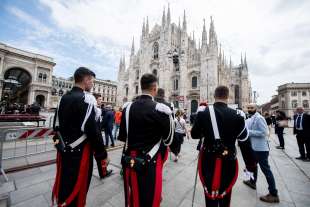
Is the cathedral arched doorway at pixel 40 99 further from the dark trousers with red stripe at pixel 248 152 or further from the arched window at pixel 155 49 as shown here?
the dark trousers with red stripe at pixel 248 152

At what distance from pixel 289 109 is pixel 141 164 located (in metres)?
60.6

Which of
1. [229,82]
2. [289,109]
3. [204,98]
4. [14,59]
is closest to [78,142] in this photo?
[204,98]

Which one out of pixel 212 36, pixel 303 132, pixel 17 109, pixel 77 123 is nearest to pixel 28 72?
pixel 17 109

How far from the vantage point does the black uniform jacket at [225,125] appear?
6.18 feet

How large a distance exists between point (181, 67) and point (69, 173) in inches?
1164

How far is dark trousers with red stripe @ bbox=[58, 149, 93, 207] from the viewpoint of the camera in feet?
5.44

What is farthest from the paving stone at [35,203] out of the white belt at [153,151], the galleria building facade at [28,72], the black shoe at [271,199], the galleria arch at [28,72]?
the galleria arch at [28,72]

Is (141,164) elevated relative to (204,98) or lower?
lower

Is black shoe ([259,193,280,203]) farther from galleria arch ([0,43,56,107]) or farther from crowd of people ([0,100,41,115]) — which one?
galleria arch ([0,43,56,107])

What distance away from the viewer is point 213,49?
25.9m

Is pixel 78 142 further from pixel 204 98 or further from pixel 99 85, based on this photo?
pixel 99 85

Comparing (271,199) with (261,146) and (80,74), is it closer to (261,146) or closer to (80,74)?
(261,146)

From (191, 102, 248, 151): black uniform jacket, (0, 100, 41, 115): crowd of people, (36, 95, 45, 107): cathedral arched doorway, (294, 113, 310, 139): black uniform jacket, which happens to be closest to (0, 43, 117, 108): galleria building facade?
(36, 95, 45, 107): cathedral arched doorway

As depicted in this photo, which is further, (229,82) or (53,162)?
(229,82)
